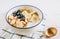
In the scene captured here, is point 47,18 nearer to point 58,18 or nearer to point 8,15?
point 58,18

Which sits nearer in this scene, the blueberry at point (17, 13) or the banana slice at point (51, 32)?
the banana slice at point (51, 32)

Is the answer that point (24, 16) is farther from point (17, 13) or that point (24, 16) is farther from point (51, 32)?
point (51, 32)

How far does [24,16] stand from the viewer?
897 mm

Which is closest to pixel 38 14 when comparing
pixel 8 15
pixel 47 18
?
pixel 47 18

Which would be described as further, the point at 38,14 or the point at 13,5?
the point at 13,5

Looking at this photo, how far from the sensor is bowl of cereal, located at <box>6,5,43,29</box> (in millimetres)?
850

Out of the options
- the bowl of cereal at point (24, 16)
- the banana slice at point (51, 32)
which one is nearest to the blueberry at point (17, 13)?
the bowl of cereal at point (24, 16)

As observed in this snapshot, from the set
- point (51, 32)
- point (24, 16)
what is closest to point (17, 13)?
point (24, 16)

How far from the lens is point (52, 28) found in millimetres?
840

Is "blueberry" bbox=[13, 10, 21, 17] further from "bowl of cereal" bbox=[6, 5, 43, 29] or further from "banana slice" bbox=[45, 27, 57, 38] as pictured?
"banana slice" bbox=[45, 27, 57, 38]

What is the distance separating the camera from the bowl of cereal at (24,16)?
850mm

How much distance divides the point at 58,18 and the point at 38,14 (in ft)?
0.36

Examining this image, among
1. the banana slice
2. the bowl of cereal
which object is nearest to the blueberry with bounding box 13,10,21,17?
the bowl of cereal

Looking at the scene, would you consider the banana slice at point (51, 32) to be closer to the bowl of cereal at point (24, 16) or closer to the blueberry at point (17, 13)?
the bowl of cereal at point (24, 16)
